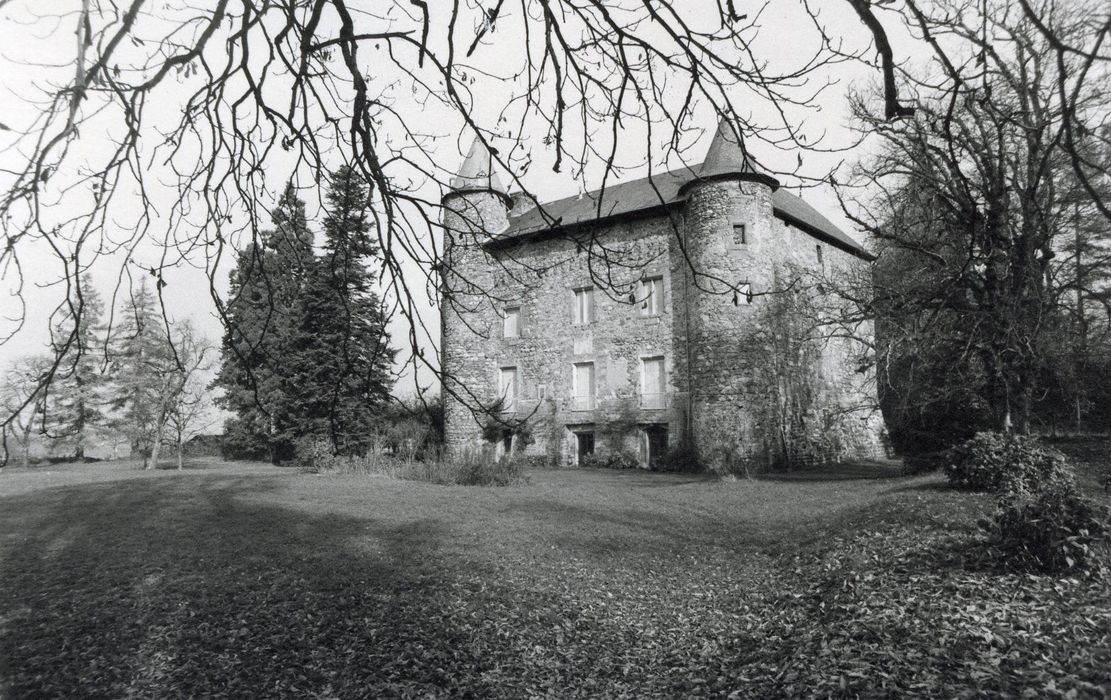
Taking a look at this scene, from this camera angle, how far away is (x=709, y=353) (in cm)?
2114

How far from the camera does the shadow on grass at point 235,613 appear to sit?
16.6ft

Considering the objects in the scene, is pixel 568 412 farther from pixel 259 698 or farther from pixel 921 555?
pixel 259 698

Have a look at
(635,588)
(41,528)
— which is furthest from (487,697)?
(41,528)

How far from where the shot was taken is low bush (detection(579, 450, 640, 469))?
22391 mm

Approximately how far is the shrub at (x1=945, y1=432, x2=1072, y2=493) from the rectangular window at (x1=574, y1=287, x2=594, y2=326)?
14.4 meters

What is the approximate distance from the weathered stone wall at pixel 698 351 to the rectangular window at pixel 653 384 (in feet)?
0.61

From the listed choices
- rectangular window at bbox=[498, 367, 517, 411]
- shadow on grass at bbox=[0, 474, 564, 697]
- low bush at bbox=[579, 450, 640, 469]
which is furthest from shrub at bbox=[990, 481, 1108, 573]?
rectangular window at bbox=[498, 367, 517, 411]

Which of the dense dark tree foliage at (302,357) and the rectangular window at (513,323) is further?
the rectangular window at (513,323)

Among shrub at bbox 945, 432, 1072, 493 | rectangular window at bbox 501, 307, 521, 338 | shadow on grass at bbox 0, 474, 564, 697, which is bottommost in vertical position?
shadow on grass at bbox 0, 474, 564, 697

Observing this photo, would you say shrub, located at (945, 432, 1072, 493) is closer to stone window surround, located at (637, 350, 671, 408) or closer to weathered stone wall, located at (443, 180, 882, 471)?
weathered stone wall, located at (443, 180, 882, 471)

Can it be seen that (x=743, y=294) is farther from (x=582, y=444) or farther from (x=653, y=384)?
(x=582, y=444)

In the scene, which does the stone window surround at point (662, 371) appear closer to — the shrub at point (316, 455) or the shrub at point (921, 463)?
the shrub at point (921, 463)

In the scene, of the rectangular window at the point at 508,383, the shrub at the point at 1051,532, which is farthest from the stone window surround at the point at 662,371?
the shrub at the point at 1051,532

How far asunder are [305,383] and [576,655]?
1028 inches
